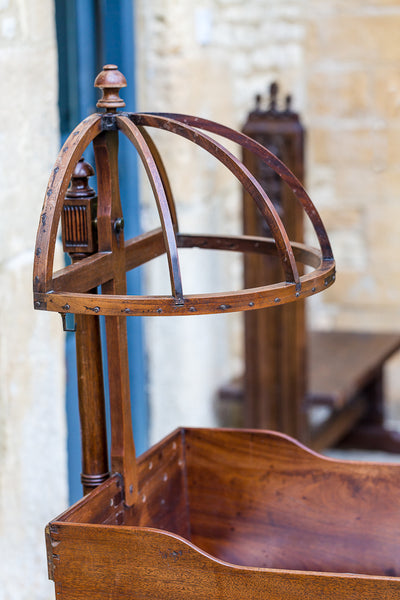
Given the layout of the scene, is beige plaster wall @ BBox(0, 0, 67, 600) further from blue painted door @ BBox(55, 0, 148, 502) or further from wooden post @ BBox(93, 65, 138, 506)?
wooden post @ BBox(93, 65, 138, 506)

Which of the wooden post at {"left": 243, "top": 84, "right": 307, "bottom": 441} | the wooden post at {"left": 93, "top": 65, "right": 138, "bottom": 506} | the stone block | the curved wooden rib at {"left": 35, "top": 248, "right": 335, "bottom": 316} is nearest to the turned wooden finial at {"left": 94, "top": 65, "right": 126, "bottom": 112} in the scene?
the wooden post at {"left": 93, "top": 65, "right": 138, "bottom": 506}

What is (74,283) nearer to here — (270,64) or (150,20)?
(150,20)

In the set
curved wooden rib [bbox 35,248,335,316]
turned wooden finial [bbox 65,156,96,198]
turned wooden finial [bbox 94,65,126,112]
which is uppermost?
turned wooden finial [bbox 94,65,126,112]

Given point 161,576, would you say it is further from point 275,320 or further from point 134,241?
point 275,320

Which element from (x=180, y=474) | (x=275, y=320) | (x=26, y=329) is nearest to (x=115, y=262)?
(x=180, y=474)

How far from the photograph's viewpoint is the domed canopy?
45.7 inches

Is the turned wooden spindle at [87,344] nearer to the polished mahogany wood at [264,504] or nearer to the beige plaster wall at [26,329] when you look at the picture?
the polished mahogany wood at [264,504]

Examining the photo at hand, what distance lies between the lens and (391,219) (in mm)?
3439

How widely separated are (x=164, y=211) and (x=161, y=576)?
498mm

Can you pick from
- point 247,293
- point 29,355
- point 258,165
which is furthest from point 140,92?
point 247,293

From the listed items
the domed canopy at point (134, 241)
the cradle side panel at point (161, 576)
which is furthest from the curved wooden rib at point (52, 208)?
the cradle side panel at point (161, 576)

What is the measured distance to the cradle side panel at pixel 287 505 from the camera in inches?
59.9

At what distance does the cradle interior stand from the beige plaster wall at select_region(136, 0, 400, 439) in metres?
1.21

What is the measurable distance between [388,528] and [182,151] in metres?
1.55
